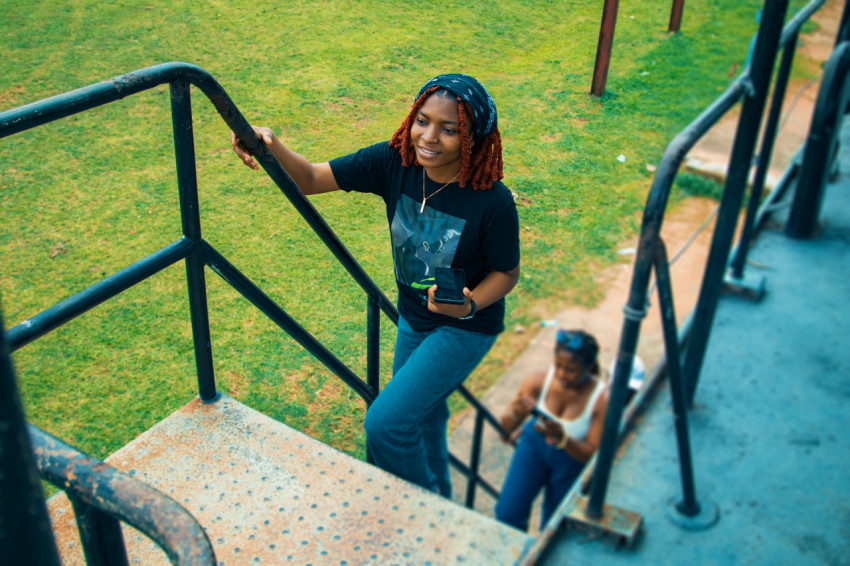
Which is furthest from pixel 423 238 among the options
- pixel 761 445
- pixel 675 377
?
pixel 761 445

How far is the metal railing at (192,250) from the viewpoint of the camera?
49.2 inches

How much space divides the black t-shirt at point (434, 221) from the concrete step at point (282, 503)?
0.55 meters

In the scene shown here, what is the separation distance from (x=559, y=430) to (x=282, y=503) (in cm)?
190

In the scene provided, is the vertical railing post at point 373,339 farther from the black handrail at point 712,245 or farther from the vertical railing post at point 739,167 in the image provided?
the vertical railing post at point 739,167

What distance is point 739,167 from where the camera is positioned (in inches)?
117

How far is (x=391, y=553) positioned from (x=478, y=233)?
768 mm

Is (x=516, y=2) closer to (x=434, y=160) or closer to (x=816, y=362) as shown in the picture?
(x=434, y=160)

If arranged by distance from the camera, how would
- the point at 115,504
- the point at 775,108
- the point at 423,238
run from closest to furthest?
the point at 115,504
the point at 423,238
the point at 775,108

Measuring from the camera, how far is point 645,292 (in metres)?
2.42

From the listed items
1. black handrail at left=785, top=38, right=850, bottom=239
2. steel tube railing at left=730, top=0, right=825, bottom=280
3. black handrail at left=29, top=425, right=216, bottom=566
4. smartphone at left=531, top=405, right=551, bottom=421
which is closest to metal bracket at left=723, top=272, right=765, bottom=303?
steel tube railing at left=730, top=0, right=825, bottom=280

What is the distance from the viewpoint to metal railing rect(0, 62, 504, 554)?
1.25 meters

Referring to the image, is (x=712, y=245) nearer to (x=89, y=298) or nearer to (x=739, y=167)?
(x=739, y=167)

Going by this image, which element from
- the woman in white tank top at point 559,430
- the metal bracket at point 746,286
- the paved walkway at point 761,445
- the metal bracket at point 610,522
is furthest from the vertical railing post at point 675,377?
the metal bracket at point 746,286

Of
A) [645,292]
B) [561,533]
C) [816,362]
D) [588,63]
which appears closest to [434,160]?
[588,63]
